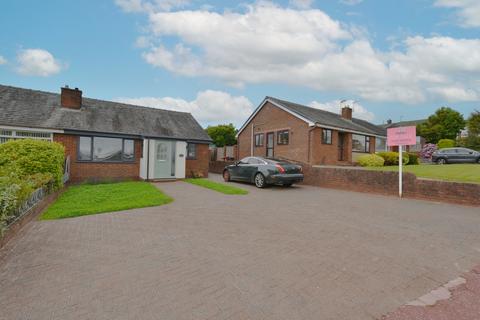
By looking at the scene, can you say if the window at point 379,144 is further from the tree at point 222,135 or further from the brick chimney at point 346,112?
the tree at point 222,135

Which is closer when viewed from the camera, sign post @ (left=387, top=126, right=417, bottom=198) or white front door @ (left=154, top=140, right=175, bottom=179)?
sign post @ (left=387, top=126, right=417, bottom=198)

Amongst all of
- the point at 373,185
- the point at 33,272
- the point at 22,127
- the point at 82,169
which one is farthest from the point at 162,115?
the point at 33,272

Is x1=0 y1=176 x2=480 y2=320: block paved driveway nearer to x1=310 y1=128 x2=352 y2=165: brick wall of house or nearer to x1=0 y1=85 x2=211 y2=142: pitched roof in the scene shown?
→ x1=0 y1=85 x2=211 y2=142: pitched roof

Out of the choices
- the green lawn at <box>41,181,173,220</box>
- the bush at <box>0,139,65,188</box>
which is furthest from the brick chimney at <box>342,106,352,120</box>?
the bush at <box>0,139,65,188</box>

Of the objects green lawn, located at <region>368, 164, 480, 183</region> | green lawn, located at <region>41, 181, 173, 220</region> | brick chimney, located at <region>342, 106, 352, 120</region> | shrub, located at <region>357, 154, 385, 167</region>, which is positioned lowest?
green lawn, located at <region>41, 181, 173, 220</region>

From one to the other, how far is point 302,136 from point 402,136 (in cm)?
825

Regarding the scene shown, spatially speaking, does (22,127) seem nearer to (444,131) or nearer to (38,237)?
(38,237)

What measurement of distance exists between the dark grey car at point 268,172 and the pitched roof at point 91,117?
469 centimetres

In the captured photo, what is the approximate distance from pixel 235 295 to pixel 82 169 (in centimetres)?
1277

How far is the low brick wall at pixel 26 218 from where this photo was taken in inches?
171

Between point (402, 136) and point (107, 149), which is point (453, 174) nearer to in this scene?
point (402, 136)

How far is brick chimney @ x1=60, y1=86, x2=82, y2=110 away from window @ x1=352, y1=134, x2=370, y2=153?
19228 mm

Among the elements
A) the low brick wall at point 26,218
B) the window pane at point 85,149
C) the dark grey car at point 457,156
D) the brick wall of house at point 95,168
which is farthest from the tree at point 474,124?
the low brick wall at point 26,218

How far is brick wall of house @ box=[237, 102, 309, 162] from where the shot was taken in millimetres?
18469
